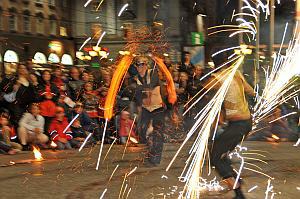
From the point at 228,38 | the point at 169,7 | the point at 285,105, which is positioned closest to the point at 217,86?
the point at 285,105

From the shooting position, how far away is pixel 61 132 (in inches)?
440

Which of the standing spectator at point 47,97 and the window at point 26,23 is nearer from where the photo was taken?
the standing spectator at point 47,97

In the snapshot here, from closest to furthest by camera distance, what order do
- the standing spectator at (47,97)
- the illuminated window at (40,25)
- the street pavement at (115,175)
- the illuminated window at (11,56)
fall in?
1. the street pavement at (115,175)
2. the standing spectator at (47,97)
3. the illuminated window at (11,56)
4. the illuminated window at (40,25)

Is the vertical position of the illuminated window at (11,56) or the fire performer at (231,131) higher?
the illuminated window at (11,56)

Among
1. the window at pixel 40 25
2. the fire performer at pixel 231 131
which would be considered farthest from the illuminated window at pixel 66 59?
the fire performer at pixel 231 131

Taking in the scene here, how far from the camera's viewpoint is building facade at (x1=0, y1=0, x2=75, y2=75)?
1274 inches

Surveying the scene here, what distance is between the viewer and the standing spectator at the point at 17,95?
36.3 ft

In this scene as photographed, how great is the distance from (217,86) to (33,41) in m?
29.7

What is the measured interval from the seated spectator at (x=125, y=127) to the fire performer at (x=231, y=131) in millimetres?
5736

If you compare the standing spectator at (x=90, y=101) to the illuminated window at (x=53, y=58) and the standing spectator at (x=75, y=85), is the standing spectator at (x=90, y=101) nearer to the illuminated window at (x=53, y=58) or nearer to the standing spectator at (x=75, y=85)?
the standing spectator at (x=75, y=85)

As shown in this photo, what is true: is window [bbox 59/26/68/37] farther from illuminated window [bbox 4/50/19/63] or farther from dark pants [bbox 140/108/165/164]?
dark pants [bbox 140/108/165/164]

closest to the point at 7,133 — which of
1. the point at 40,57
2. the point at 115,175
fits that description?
the point at 115,175

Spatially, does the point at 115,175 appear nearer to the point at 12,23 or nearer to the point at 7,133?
the point at 7,133

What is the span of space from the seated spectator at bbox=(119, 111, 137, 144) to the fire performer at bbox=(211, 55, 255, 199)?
226 inches
